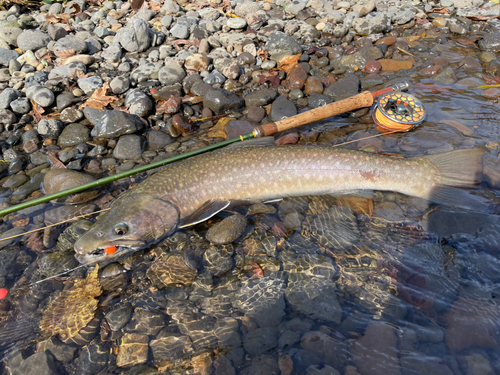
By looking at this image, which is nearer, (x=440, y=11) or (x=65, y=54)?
(x=65, y=54)

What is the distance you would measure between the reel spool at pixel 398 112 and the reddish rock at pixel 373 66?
1963mm

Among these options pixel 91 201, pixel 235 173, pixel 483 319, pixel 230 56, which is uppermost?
pixel 230 56

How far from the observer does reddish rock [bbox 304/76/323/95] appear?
652 cm

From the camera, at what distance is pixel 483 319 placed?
9.70 ft

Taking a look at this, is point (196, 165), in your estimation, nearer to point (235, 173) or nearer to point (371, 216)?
point (235, 173)

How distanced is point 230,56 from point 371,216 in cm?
563

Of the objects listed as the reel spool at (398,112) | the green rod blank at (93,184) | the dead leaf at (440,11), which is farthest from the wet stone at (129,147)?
the dead leaf at (440,11)

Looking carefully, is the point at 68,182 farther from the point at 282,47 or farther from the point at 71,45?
the point at 282,47

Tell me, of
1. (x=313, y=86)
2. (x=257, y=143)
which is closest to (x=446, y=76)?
(x=313, y=86)

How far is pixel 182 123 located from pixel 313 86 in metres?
2.93

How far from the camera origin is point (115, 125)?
5.83 meters

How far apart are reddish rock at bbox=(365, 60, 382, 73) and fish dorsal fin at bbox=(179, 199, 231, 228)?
533cm

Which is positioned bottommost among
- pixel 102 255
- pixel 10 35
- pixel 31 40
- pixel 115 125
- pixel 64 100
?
pixel 102 255

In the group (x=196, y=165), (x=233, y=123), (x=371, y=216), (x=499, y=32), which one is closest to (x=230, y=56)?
(x=233, y=123)
